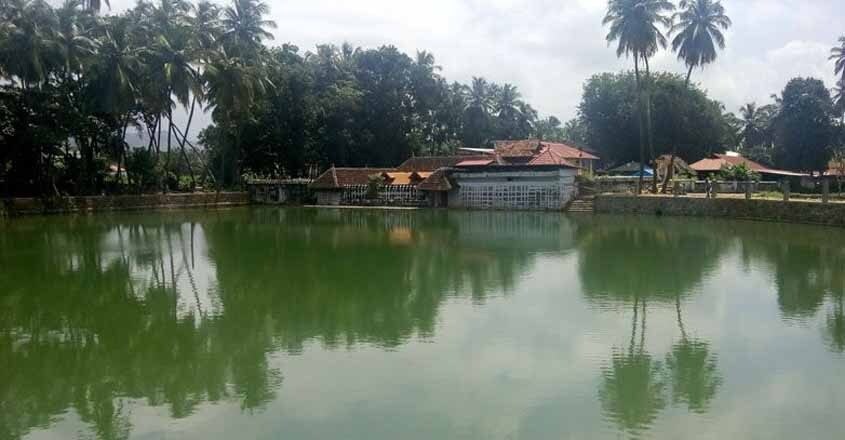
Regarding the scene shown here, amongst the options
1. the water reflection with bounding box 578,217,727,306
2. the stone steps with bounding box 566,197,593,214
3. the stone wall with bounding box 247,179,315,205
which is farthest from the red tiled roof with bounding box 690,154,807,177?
the stone wall with bounding box 247,179,315,205

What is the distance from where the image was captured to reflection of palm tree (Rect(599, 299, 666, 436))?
7.72 meters

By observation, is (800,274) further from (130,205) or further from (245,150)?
(245,150)

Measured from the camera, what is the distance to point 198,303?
1378 cm

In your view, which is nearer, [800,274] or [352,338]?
[352,338]

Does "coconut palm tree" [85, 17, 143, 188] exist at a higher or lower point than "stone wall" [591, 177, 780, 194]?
higher

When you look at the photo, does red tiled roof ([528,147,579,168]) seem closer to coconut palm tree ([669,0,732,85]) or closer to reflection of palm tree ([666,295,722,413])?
coconut palm tree ([669,0,732,85])

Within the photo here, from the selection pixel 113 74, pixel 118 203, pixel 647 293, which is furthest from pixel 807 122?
pixel 118 203

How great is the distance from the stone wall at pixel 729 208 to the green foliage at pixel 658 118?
1184cm

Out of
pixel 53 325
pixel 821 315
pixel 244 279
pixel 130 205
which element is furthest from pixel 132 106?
pixel 821 315

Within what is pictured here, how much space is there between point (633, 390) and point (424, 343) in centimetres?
325

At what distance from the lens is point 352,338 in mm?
10992

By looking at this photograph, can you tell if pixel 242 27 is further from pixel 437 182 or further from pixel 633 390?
pixel 633 390

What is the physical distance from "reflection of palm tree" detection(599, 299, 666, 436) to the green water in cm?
3

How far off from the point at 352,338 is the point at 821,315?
8.17 meters
